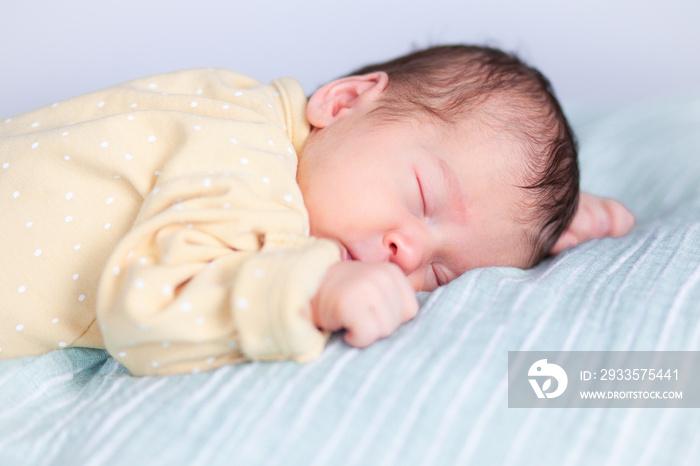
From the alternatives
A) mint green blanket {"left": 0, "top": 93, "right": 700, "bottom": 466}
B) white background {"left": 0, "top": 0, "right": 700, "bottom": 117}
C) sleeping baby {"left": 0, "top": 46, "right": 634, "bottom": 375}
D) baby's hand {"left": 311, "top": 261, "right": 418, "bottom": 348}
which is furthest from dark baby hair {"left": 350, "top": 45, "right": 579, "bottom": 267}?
white background {"left": 0, "top": 0, "right": 700, "bottom": 117}

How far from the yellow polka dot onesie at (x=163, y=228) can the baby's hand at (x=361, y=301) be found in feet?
0.12

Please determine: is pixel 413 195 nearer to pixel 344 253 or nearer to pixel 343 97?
pixel 344 253

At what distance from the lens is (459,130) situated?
1.15 meters

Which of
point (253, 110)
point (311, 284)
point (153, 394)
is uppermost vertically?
point (253, 110)

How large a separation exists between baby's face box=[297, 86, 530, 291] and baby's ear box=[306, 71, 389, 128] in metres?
0.03

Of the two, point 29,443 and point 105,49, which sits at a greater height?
point 105,49

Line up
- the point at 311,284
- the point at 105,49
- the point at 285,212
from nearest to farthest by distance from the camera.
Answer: the point at 311,284, the point at 285,212, the point at 105,49

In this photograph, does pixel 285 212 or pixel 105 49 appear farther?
pixel 105 49

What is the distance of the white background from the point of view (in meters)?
2.30

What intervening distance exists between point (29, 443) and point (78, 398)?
142 mm

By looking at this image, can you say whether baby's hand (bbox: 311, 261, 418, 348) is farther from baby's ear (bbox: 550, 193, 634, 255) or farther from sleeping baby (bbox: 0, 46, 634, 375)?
baby's ear (bbox: 550, 193, 634, 255)

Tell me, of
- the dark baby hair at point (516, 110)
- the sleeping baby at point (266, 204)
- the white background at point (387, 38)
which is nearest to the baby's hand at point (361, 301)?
the sleeping baby at point (266, 204)

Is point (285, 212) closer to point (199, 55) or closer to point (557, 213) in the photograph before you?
point (557, 213)

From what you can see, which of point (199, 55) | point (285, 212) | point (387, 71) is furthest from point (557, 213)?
point (199, 55)
